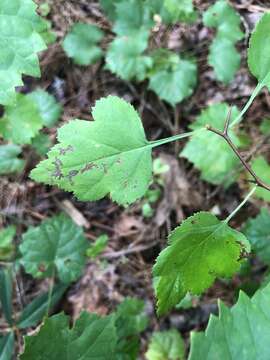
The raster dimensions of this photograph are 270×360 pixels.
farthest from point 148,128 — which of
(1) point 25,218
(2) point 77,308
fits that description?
(2) point 77,308

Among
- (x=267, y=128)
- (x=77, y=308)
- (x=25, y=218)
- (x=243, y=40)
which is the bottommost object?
(x=77, y=308)

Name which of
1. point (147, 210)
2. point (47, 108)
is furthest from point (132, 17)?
point (147, 210)

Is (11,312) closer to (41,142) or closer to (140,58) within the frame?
(41,142)

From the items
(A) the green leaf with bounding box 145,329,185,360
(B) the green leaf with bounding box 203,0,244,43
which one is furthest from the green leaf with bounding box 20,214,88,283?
(B) the green leaf with bounding box 203,0,244,43

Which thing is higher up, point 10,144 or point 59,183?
point 59,183

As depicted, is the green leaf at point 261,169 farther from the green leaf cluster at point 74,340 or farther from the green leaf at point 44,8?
the green leaf at point 44,8

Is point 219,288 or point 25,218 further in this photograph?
point 25,218

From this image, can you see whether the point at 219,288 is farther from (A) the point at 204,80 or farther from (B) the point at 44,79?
(B) the point at 44,79
